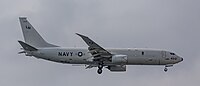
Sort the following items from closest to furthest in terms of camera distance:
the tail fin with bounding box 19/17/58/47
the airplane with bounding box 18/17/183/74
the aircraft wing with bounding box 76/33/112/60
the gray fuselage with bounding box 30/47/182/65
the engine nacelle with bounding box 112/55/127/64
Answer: the aircraft wing with bounding box 76/33/112/60, the engine nacelle with bounding box 112/55/127/64, the airplane with bounding box 18/17/183/74, the gray fuselage with bounding box 30/47/182/65, the tail fin with bounding box 19/17/58/47

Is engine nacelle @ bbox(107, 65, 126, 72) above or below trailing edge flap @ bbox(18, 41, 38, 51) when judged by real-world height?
below

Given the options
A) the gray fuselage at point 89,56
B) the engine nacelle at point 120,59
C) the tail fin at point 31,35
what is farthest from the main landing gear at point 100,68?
the tail fin at point 31,35

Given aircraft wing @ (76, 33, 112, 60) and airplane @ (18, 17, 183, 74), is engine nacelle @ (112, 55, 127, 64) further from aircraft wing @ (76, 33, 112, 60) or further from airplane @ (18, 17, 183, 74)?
aircraft wing @ (76, 33, 112, 60)

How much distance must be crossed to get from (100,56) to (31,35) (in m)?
11.6

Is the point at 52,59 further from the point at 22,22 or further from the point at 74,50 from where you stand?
the point at 22,22

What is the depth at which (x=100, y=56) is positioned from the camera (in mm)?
82875

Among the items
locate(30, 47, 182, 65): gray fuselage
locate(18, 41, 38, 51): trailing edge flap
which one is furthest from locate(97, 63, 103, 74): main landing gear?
locate(18, 41, 38, 51): trailing edge flap

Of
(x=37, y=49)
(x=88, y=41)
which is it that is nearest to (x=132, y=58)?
(x=88, y=41)

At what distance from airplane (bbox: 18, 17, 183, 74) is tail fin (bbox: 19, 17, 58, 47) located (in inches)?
31.2

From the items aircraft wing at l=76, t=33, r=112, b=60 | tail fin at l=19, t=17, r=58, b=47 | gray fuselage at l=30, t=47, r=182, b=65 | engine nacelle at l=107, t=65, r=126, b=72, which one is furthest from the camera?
engine nacelle at l=107, t=65, r=126, b=72

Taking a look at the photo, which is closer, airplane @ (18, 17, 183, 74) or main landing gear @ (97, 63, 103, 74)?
airplane @ (18, 17, 183, 74)

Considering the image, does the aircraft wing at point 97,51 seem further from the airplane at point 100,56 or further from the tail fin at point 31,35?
the tail fin at point 31,35

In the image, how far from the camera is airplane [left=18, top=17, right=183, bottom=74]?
270ft

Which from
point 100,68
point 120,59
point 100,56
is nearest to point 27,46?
point 100,56
